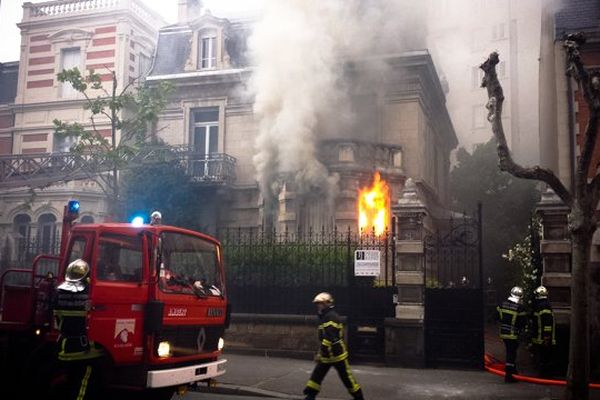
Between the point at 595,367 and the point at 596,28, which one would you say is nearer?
the point at 595,367

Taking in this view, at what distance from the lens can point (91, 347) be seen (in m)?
6.41

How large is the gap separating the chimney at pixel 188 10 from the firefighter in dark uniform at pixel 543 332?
21078mm

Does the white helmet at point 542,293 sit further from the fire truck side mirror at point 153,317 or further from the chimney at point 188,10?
the chimney at point 188,10

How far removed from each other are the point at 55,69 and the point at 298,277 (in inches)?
708

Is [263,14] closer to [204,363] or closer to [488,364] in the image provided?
[488,364]

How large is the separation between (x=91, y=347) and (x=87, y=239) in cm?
138

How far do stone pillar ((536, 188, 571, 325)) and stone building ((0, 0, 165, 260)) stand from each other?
17.8 metres

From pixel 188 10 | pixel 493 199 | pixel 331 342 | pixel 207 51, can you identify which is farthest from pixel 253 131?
pixel 331 342

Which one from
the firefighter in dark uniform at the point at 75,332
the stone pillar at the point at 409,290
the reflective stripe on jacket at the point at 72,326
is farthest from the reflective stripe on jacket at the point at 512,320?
the reflective stripe on jacket at the point at 72,326

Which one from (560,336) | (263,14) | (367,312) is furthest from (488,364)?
(263,14)

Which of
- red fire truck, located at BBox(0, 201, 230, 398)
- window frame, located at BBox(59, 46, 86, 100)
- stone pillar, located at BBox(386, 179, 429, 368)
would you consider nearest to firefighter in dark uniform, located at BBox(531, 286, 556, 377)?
stone pillar, located at BBox(386, 179, 429, 368)

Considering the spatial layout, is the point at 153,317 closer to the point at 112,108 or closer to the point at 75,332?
the point at 75,332

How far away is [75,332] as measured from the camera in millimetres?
6215

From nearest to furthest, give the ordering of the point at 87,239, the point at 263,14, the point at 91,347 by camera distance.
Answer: the point at 91,347
the point at 87,239
the point at 263,14
